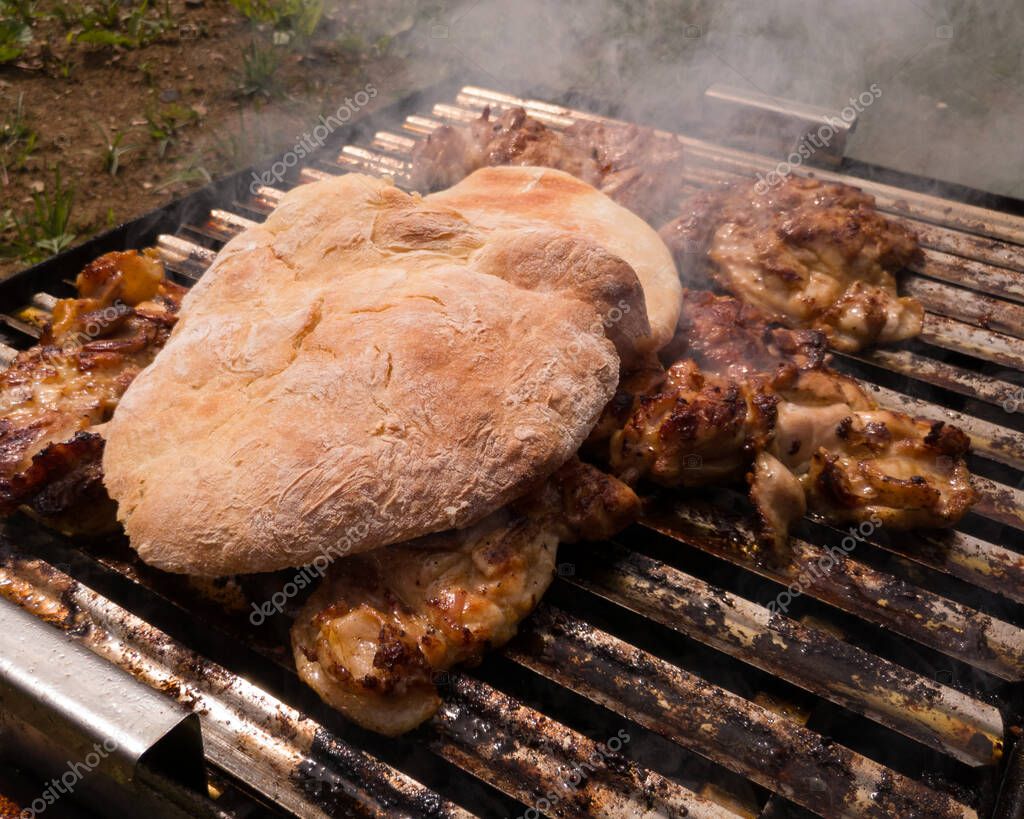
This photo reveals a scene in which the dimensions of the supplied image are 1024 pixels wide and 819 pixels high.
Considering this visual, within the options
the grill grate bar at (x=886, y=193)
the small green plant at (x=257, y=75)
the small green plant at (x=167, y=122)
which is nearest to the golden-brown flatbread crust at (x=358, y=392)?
the grill grate bar at (x=886, y=193)

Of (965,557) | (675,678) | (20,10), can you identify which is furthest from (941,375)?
(20,10)

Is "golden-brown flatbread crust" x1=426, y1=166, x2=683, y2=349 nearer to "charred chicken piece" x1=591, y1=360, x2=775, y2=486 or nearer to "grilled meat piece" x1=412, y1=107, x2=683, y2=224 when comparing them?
"charred chicken piece" x1=591, y1=360, x2=775, y2=486

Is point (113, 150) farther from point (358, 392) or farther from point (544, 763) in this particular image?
point (544, 763)

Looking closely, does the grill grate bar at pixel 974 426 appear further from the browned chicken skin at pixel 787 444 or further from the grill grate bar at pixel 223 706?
the grill grate bar at pixel 223 706

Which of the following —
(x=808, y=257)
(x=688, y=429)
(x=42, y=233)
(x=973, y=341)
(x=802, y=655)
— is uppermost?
(x=808, y=257)

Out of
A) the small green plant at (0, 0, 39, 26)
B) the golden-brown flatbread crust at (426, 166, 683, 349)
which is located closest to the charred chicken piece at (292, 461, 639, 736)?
the golden-brown flatbread crust at (426, 166, 683, 349)

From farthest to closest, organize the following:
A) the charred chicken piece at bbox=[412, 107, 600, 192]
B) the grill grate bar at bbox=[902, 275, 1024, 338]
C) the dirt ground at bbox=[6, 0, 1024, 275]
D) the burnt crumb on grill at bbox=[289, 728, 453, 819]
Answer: the dirt ground at bbox=[6, 0, 1024, 275], the charred chicken piece at bbox=[412, 107, 600, 192], the grill grate bar at bbox=[902, 275, 1024, 338], the burnt crumb on grill at bbox=[289, 728, 453, 819]
